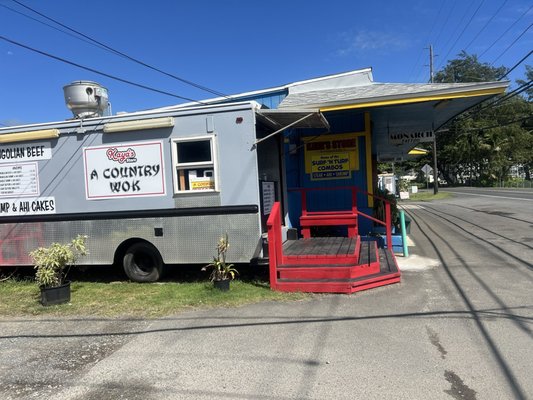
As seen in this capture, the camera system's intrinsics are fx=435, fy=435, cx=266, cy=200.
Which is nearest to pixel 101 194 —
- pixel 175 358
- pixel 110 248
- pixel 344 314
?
pixel 110 248

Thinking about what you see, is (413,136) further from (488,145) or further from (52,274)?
(488,145)

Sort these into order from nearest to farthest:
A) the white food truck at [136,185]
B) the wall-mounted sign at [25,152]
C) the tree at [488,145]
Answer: the white food truck at [136,185], the wall-mounted sign at [25,152], the tree at [488,145]

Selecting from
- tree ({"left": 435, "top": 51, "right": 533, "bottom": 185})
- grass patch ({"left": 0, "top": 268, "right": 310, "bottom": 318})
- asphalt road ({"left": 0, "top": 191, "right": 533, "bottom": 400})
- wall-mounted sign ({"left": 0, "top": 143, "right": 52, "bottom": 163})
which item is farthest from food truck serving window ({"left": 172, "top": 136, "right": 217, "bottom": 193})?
tree ({"left": 435, "top": 51, "right": 533, "bottom": 185})

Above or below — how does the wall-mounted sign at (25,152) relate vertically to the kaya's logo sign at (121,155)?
above

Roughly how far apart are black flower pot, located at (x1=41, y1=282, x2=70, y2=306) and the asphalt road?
0.48 metres

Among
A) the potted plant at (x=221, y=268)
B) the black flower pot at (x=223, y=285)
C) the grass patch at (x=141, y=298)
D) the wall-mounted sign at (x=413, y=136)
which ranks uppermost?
the wall-mounted sign at (x=413, y=136)

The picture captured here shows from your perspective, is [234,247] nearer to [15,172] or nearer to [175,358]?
[175,358]

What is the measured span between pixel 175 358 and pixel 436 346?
2615 millimetres

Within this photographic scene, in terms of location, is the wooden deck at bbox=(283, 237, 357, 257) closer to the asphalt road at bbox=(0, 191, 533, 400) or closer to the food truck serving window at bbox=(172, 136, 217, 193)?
the asphalt road at bbox=(0, 191, 533, 400)

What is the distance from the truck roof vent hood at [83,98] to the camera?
7953 millimetres

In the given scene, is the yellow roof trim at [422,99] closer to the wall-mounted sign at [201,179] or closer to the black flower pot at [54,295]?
the wall-mounted sign at [201,179]

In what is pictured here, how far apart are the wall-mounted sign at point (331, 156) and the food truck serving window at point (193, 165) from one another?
139 inches

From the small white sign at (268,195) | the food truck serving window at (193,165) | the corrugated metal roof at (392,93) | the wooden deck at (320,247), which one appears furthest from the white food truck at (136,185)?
the corrugated metal roof at (392,93)

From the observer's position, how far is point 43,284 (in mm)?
6410
